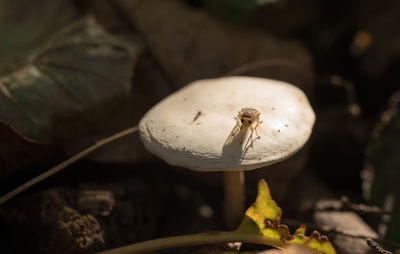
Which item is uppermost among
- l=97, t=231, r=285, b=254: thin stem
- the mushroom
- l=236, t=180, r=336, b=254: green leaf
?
the mushroom

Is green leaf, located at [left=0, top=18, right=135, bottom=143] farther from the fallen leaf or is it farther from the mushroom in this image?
the mushroom

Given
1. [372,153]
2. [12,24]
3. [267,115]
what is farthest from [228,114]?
[12,24]

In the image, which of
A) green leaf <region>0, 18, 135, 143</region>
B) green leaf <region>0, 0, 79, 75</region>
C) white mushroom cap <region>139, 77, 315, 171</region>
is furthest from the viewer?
green leaf <region>0, 0, 79, 75</region>

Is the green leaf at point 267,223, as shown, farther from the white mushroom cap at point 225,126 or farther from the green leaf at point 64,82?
the green leaf at point 64,82

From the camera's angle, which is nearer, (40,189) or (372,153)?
(40,189)

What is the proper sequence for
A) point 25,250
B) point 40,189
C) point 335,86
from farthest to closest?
point 335,86, point 40,189, point 25,250

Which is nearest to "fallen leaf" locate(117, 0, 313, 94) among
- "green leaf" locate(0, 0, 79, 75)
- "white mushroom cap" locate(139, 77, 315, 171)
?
"green leaf" locate(0, 0, 79, 75)

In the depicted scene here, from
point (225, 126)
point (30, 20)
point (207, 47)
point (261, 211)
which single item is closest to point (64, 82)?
point (30, 20)

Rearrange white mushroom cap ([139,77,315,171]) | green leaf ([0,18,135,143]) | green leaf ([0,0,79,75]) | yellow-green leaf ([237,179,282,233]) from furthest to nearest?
green leaf ([0,0,79,75]), green leaf ([0,18,135,143]), yellow-green leaf ([237,179,282,233]), white mushroom cap ([139,77,315,171])

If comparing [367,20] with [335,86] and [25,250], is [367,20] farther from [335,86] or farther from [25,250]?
[25,250]
